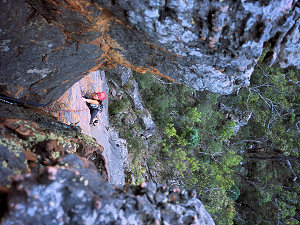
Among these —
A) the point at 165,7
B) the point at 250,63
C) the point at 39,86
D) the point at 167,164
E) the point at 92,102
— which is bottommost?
the point at 167,164

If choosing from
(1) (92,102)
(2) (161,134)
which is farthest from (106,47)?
(2) (161,134)

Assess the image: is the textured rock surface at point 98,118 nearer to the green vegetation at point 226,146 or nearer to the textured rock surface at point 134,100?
the textured rock surface at point 134,100

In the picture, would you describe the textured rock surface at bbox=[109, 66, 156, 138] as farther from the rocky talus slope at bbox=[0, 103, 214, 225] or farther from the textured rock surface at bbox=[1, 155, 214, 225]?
the textured rock surface at bbox=[1, 155, 214, 225]

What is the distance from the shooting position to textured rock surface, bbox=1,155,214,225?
1817 millimetres

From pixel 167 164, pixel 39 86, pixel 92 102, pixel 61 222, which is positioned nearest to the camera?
pixel 61 222

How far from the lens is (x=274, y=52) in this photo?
302 centimetres

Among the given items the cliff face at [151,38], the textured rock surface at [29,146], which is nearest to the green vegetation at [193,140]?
the cliff face at [151,38]

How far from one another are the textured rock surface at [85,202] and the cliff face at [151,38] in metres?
2.05

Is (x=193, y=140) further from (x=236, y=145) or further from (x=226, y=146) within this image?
(x=236, y=145)

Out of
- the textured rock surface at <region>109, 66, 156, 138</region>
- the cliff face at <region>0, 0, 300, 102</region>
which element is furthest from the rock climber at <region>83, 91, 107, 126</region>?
the textured rock surface at <region>109, 66, 156, 138</region>

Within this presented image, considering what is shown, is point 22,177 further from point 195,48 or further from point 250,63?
point 250,63

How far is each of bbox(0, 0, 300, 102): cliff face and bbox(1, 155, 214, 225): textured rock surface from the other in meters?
2.05

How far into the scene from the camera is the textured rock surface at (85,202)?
1.82 m

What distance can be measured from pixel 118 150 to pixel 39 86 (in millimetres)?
4517
